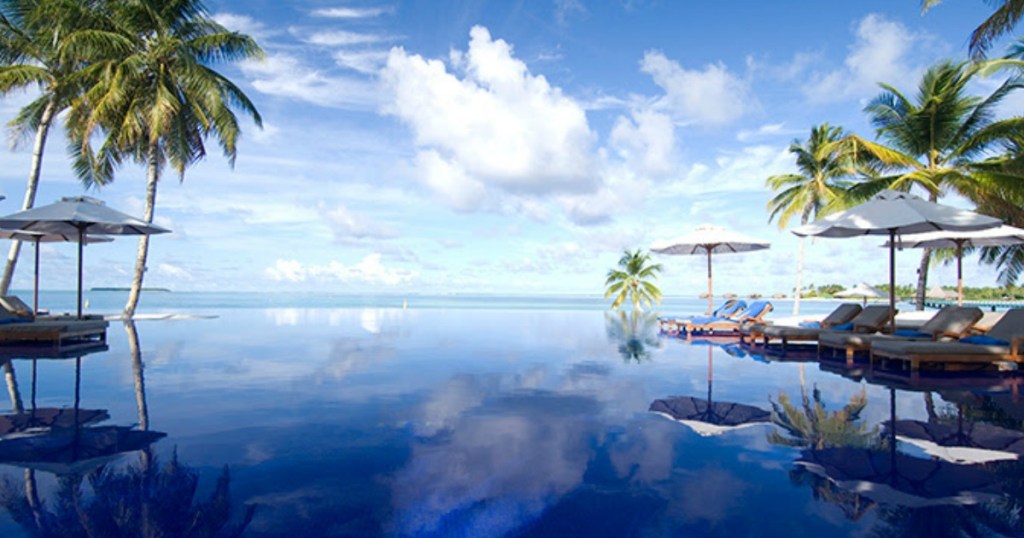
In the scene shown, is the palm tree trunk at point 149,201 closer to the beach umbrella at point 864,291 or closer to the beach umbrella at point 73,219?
the beach umbrella at point 73,219

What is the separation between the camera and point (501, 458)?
379 cm

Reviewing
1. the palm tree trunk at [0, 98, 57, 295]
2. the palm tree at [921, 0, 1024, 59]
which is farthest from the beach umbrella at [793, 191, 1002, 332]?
the palm tree trunk at [0, 98, 57, 295]

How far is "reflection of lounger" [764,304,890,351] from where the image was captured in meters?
10.2

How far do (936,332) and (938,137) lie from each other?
9.95 metres

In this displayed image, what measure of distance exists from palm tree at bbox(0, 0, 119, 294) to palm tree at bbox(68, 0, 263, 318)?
0.52 meters

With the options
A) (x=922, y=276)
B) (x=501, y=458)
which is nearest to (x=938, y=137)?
(x=922, y=276)

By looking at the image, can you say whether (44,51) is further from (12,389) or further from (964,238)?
(964,238)

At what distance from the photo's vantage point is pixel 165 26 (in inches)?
595

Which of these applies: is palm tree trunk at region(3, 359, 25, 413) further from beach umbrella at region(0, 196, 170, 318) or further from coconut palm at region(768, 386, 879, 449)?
coconut palm at region(768, 386, 879, 449)

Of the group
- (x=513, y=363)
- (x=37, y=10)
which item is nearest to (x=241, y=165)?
(x=37, y=10)

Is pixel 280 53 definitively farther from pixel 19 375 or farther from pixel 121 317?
pixel 19 375

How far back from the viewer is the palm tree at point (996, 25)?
30.4 ft

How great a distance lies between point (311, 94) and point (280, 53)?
147 cm

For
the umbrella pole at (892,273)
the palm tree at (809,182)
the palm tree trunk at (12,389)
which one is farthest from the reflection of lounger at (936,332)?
the palm tree at (809,182)
